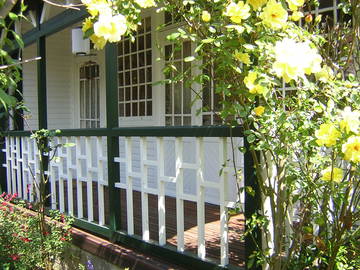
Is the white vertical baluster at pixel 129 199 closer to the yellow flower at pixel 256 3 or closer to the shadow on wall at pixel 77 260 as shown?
the shadow on wall at pixel 77 260

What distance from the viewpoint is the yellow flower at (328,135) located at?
157cm

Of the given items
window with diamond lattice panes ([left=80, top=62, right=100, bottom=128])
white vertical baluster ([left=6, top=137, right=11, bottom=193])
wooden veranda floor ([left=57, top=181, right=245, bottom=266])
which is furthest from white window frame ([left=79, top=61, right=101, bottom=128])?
wooden veranda floor ([left=57, top=181, right=245, bottom=266])

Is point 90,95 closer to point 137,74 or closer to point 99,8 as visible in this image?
point 137,74

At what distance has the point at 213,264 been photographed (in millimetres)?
2547

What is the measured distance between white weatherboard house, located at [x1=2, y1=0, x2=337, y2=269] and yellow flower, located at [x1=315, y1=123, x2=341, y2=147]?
592 mm

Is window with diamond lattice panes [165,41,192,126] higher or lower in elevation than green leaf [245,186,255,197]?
higher

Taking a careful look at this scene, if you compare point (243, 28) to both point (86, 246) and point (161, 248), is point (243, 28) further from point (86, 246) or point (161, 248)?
point (86, 246)

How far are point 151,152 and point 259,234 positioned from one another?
390cm

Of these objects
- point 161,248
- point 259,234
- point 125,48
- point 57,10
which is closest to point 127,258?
point 161,248

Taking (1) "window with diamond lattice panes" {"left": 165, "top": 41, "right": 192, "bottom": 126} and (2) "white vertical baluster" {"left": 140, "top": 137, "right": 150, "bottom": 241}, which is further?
(1) "window with diamond lattice panes" {"left": 165, "top": 41, "right": 192, "bottom": 126}

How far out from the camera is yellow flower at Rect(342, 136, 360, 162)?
4.87 ft

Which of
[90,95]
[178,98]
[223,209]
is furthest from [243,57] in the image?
[90,95]

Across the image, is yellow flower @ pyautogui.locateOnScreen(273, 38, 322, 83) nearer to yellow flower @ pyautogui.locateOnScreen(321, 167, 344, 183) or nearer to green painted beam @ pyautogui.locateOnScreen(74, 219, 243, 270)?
yellow flower @ pyautogui.locateOnScreen(321, 167, 344, 183)

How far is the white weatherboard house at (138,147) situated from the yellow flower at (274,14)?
729 mm
